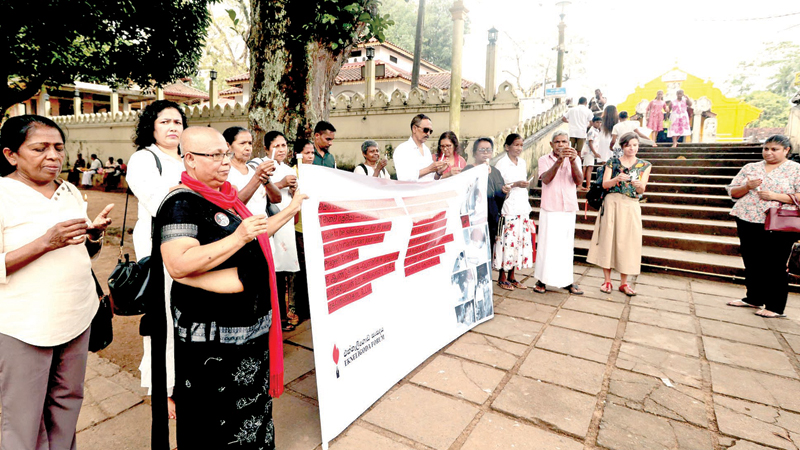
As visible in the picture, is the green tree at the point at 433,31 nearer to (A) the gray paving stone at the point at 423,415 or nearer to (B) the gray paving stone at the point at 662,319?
(B) the gray paving stone at the point at 662,319

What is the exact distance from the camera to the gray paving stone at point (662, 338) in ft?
11.9

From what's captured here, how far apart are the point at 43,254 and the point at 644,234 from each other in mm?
7817

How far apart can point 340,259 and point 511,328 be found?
2215 mm

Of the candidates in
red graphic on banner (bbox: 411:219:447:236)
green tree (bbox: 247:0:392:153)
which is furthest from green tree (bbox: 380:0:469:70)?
red graphic on banner (bbox: 411:219:447:236)

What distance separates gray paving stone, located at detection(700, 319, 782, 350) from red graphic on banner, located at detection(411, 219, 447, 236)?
9.03ft

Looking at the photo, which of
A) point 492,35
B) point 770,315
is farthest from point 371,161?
point 492,35

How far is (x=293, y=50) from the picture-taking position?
4.49m

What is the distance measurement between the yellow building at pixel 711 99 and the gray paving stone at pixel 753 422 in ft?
A: 62.1

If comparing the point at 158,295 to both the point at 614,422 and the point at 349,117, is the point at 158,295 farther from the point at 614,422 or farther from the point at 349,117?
the point at 349,117

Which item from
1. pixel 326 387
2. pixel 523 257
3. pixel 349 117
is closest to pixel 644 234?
pixel 523 257

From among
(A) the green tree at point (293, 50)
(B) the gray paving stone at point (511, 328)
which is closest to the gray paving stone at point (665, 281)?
(B) the gray paving stone at point (511, 328)

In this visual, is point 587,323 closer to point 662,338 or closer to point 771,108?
point 662,338

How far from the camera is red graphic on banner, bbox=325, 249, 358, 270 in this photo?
238 centimetres

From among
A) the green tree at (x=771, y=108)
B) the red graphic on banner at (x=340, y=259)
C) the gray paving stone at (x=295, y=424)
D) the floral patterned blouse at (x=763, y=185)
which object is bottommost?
the gray paving stone at (x=295, y=424)
